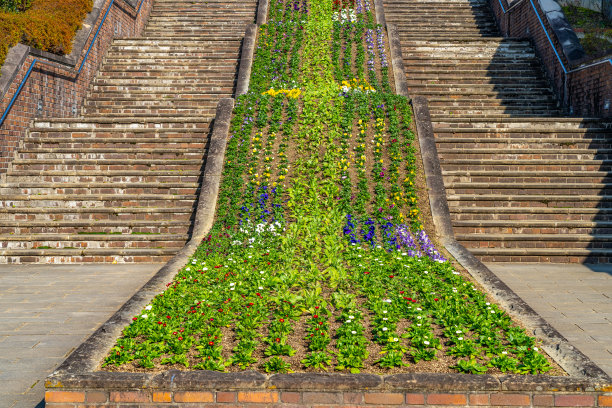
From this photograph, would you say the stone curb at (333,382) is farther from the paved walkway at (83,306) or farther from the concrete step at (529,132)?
the concrete step at (529,132)

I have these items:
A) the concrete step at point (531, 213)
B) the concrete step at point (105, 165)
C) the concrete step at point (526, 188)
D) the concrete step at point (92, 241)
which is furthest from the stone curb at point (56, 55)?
the concrete step at point (531, 213)

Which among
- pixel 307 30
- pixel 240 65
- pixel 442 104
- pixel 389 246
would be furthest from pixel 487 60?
pixel 389 246

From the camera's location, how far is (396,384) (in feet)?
10.9

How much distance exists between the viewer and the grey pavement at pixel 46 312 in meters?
4.21

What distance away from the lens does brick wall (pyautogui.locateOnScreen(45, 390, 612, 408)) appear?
331cm

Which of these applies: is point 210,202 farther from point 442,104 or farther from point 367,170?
point 442,104

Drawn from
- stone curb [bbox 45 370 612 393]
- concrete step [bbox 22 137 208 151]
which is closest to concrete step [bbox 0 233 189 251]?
concrete step [bbox 22 137 208 151]

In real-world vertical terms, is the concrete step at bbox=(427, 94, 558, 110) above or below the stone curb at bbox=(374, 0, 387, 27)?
below

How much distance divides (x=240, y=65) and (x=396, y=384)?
11.2 meters

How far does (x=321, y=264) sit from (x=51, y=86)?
7876 millimetres

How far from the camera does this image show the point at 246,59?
13.6 meters

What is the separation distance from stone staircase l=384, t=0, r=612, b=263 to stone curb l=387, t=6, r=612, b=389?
398 mm

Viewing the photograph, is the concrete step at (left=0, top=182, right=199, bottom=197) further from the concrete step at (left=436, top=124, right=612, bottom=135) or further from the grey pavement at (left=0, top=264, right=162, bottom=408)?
the concrete step at (left=436, top=124, right=612, bottom=135)

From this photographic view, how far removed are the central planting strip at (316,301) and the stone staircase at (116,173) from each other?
1.04 m
